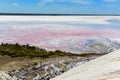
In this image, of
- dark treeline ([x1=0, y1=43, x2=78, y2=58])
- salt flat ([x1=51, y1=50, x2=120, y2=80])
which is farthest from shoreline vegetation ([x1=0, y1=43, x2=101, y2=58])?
salt flat ([x1=51, y1=50, x2=120, y2=80])

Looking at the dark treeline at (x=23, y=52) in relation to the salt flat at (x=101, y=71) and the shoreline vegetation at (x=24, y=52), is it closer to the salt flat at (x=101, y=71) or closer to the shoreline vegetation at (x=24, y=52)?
the shoreline vegetation at (x=24, y=52)

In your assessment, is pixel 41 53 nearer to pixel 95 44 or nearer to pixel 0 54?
pixel 0 54

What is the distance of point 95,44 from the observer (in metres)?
20.9

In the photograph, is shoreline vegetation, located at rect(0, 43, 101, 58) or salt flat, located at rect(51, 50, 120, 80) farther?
shoreline vegetation, located at rect(0, 43, 101, 58)

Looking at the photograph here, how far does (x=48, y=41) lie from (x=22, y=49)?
A: 6105mm

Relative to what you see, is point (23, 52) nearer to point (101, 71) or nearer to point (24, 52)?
point (24, 52)

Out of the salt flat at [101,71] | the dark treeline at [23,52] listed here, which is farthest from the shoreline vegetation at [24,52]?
the salt flat at [101,71]

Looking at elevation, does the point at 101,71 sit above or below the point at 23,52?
above

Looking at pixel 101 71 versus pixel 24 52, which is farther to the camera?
pixel 24 52

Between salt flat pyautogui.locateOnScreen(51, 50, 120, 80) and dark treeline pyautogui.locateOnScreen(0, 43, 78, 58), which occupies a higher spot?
salt flat pyautogui.locateOnScreen(51, 50, 120, 80)

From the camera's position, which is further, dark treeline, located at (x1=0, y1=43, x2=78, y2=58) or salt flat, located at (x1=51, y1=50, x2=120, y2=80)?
dark treeline, located at (x1=0, y1=43, x2=78, y2=58)

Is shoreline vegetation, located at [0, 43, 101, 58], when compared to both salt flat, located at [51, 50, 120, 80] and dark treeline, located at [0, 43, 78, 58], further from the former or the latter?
salt flat, located at [51, 50, 120, 80]

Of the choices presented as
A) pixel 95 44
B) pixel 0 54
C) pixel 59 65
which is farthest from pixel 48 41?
pixel 59 65

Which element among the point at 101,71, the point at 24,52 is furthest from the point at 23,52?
the point at 101,71
